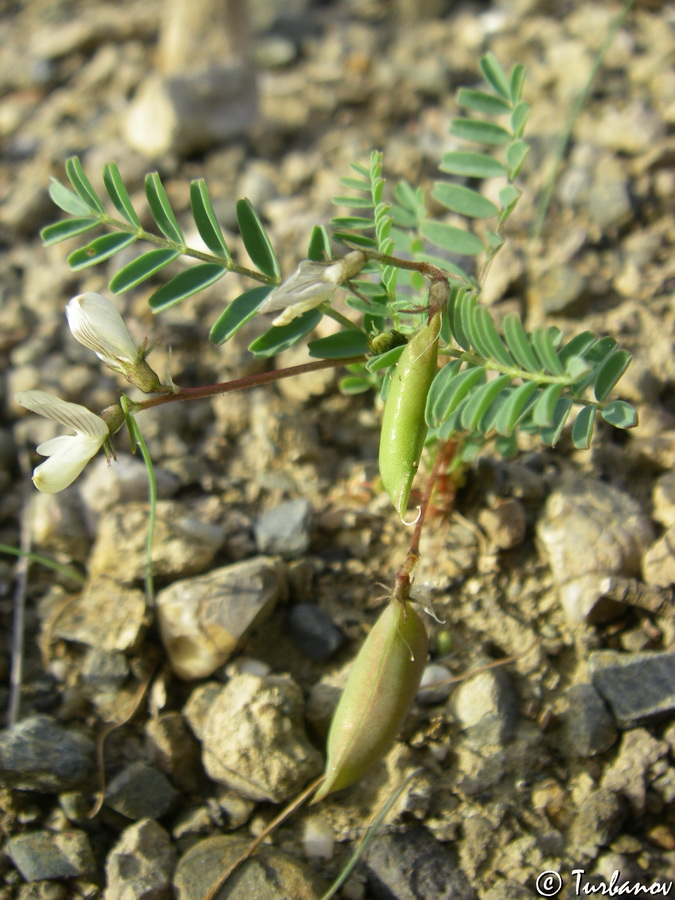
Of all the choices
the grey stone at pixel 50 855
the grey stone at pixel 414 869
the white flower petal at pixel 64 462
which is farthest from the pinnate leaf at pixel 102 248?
the grey stone at pixel 414 869

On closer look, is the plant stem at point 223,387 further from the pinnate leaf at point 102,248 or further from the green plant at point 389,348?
the pinnate leaf at point 102,248

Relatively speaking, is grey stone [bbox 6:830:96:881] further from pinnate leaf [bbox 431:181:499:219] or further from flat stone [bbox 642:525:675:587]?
pinnate leaf [bbox 431:181:499:219]

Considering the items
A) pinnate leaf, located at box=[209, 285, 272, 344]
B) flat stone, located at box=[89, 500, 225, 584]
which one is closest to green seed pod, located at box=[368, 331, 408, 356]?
pinnate leaf, located at box=[209, 285, 272, 344]

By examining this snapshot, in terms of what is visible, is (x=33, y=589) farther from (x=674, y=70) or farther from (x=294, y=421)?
(x=674, y=70)

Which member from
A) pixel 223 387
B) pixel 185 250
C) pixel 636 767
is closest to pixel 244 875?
pixel 636 767

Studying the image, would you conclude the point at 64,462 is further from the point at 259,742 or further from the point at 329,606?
the point at 329,606
